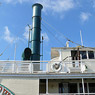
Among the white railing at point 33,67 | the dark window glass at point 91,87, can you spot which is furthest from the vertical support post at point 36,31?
the dark window glass at point 91,87

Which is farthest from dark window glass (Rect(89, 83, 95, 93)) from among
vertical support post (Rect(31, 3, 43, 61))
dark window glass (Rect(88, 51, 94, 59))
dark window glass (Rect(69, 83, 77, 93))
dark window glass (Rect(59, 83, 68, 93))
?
vertical support post (Rect(31, 3, 43, 61))

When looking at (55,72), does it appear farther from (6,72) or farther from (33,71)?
(6,72)

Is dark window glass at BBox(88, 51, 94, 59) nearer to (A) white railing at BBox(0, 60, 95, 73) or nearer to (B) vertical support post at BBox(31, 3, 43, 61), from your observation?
(A) white railing at BBox(0, 60, 95, 73)

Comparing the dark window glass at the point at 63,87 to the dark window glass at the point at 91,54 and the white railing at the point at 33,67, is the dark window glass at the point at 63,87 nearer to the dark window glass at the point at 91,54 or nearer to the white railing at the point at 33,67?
the white railing at the point at 33,67

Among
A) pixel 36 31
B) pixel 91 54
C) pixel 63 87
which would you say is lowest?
pixel 63 87

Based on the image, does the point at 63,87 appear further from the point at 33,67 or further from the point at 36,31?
the point at 36,31

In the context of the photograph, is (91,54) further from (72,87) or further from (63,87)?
(63,87)

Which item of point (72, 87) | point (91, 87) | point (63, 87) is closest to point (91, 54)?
point (91, 87)

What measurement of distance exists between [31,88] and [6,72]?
2.61 meters

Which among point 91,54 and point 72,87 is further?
point 91,54

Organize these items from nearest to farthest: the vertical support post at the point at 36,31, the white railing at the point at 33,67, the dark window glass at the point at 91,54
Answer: the white railing at the point at 33,67, the dark window glass at the point at 91,54, the vertical support post at the point at 36,31

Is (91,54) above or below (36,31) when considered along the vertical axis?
Result: below

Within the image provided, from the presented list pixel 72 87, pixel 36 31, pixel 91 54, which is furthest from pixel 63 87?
pixel 36 31

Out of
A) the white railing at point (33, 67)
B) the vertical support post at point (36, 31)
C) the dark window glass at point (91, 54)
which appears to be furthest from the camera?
the vertical support post at point (36, 31)
